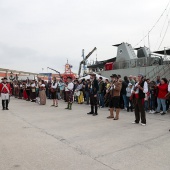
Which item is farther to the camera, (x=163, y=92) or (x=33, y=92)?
(x=33, y=92)

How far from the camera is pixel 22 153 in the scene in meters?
4.66

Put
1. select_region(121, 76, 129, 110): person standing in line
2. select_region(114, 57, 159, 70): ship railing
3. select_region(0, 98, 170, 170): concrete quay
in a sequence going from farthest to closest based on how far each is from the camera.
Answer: select_region(114, 57, 159, 70): ship railing
select_region(121, 76, 129, 110): person standing in line
select_region(0, 98, 170, 170): concrete quay

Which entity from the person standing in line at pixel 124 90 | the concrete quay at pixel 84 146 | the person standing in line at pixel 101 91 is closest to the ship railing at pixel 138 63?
the person standing in line at pixel 101 91

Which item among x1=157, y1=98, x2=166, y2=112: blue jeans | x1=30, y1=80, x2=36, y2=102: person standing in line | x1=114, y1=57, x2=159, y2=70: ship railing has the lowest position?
x1=157, y1=98, x2=166, y2=112: blue jeans

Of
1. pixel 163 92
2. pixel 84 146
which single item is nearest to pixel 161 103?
pixel 163 92

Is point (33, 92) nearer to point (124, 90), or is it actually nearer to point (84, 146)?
point (124, 90)

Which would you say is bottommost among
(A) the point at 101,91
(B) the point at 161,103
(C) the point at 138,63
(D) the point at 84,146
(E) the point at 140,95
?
(D) the point at 84,146

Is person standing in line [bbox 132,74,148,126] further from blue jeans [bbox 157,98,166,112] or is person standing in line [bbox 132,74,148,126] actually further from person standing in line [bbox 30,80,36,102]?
person standing in line [bbox 30,80,36,102]

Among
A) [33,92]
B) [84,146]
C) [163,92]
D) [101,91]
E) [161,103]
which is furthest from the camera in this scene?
[33,92]

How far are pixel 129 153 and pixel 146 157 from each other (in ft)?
1.24

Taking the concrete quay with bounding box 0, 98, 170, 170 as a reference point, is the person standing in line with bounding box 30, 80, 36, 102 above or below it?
above

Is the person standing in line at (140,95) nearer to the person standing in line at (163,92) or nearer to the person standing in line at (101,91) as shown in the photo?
the person standing in line at (163,92)

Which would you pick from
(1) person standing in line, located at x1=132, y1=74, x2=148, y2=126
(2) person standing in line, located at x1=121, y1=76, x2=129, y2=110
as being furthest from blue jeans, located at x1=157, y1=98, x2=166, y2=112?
(1) person standing in line, located at x1=132, y1=74, x2=148, y2=126

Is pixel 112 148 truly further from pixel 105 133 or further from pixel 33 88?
pixel 33 88
